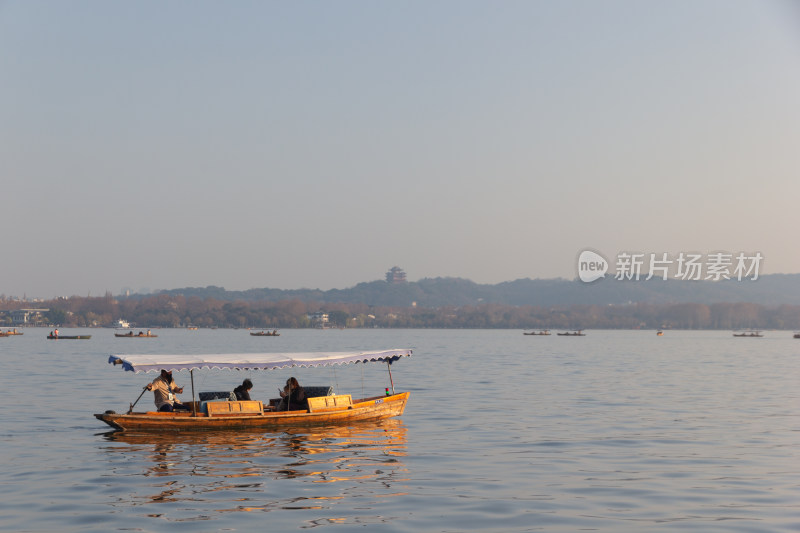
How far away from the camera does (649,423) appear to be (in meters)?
37.4

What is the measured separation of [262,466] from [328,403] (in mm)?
9959

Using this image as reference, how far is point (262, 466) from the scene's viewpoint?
25391 millimetres

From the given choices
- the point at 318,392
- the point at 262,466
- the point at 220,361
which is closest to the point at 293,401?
the point at 318,392

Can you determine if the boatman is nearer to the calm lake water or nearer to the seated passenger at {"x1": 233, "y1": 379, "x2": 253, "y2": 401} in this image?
the calm lake water

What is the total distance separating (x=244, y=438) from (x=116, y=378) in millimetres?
39310

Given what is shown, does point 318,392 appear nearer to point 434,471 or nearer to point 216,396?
point 216,396

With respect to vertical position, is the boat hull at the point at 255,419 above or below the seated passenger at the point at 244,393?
below

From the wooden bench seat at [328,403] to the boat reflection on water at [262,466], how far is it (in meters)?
0.84

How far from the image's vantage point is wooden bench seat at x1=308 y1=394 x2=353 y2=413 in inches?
1363

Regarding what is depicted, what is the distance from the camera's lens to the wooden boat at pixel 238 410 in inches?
1265

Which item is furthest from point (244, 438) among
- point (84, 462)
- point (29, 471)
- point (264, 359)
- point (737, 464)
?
point (737, 464)

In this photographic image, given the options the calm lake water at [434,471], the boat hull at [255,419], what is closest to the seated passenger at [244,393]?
the boat hull at [255,419]

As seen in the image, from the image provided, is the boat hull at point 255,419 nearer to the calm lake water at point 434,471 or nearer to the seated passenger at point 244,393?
the calm lake water at point 434,471

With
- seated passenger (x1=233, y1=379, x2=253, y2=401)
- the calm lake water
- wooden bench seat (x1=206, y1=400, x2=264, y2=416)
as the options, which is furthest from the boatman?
seated passenger (x1=233, y1=379, x2=253, y2=401)
